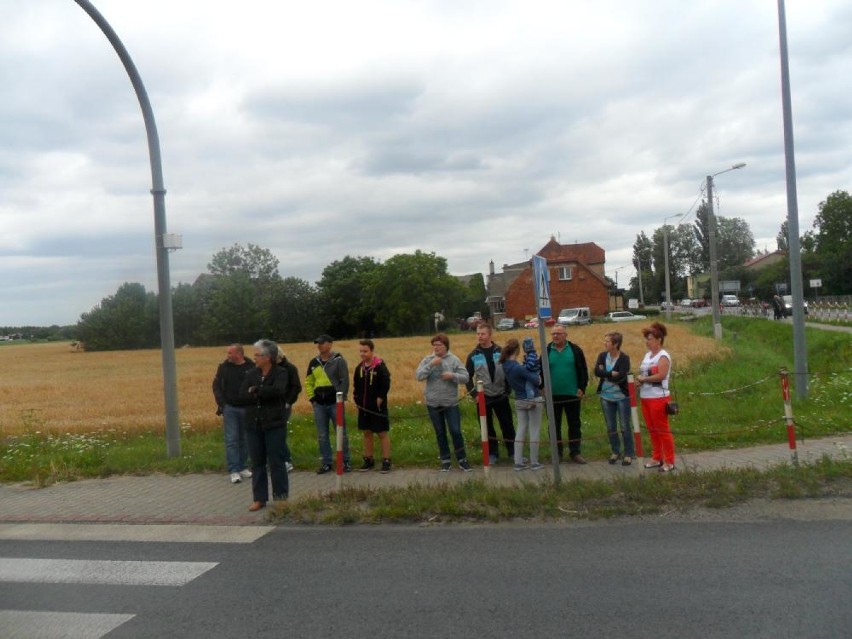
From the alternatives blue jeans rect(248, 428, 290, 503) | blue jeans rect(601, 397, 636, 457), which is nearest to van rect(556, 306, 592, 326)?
blue jeans rect(601, 397, 636, 457)

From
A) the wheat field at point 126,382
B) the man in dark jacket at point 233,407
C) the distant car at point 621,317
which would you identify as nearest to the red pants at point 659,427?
the man in dark jacket at point 233,407

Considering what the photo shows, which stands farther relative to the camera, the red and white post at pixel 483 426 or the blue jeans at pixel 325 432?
the blue jeans at pixel 325 432

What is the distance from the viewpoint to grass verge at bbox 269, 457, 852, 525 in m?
7.17

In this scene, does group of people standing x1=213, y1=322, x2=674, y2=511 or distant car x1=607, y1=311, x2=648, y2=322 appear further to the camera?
distant car x1=607, y1=311, x2=648, y2=322

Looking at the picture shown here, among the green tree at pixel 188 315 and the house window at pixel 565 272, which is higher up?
the house window at pixel 565 272

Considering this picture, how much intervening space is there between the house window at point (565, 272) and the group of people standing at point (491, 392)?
22.1m

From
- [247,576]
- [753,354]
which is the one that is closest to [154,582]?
[247,576]

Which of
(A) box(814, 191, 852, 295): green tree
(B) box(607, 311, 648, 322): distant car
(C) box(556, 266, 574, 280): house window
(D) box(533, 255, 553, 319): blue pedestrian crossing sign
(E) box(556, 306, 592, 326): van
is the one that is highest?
(A) box(814, 191, 852, 295): green tree

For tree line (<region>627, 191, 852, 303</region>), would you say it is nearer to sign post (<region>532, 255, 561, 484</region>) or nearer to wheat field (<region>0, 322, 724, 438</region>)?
wheat field (<region>0, 322, 724, 438</region>)

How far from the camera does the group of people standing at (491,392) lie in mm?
8875

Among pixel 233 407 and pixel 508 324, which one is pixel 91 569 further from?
pixel 508 324

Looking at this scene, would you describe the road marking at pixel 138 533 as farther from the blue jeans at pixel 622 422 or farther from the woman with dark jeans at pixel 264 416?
the blue jeans at pixel 622 422

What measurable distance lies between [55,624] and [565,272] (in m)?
31.1

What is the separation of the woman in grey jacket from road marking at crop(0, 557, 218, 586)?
12.7 feet
